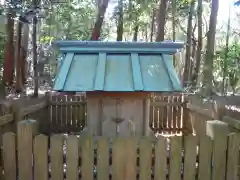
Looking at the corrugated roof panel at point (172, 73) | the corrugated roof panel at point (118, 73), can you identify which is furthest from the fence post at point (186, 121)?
the corrugated roof panel at point (118, 73)

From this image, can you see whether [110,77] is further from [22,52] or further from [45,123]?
[22,52]

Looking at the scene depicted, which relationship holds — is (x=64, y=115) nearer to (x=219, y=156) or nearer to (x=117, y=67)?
(x=117, y=67)

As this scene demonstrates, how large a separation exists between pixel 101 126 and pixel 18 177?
1248 millimetres

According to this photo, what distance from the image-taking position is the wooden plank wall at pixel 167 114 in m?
8.39

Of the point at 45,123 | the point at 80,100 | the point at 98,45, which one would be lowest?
the point at 45,123

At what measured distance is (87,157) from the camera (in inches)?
128

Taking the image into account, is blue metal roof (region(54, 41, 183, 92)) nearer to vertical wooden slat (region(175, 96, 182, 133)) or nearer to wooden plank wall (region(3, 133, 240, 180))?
wooden plank wall (region(3, 133, 240, 180))

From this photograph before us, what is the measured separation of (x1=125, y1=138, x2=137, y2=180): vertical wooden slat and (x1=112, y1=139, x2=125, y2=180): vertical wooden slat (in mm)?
40

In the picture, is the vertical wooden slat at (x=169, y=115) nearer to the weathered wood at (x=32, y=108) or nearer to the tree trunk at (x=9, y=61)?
the weathered wood at (x=32, y=108)

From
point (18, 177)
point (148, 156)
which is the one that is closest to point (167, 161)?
point (148, 156)

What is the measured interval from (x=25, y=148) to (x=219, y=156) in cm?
199

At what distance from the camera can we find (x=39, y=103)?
7184 mm

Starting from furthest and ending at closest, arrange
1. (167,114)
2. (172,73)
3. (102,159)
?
1. (167,114)
2. (172,73)
3. (102,159)

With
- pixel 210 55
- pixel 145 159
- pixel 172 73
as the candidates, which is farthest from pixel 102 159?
pixel 210 55
